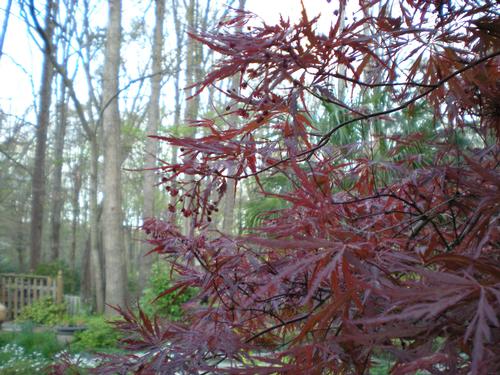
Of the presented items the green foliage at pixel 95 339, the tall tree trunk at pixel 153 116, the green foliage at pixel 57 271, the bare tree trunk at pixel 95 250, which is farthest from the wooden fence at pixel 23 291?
the green foliage at pixel 95 339

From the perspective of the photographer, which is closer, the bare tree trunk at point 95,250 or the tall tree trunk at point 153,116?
the bare tree trunk at point 95,250

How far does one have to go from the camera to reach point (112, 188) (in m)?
A: 9.42

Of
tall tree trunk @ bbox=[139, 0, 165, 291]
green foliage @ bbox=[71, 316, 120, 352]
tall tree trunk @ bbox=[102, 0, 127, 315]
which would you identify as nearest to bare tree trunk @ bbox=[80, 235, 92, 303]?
tall tree trunk @ bbox=[139, 0, 165, 291]

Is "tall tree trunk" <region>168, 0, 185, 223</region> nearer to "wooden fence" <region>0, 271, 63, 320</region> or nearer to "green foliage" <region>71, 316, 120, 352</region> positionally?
"wooden fence" <region>0, 271, 63, 320</region>

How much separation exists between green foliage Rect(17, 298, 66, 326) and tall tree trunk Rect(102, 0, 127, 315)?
1928 mm

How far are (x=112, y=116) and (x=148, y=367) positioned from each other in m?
8.82

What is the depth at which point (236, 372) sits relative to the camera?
111 centimetres

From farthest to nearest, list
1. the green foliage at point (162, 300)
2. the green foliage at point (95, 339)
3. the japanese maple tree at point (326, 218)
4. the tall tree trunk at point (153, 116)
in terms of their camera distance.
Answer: the tall tree trunk at point (153, 116), the green foliage at point (162, 300), the green foliage at point (95, 339), the japanese maple tree at point (326, 218)

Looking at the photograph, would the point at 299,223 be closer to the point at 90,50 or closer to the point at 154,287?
the point at 154,287

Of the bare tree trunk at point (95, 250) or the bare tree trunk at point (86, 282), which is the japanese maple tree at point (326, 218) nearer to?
the bare tree trunk at point (95, 250)

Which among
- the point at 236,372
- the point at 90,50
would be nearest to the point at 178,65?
the point at 90,50

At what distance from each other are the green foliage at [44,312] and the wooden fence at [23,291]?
0.66ft

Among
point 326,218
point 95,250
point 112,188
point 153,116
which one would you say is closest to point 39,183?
point 153,116

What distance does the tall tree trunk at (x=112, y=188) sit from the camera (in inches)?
367
